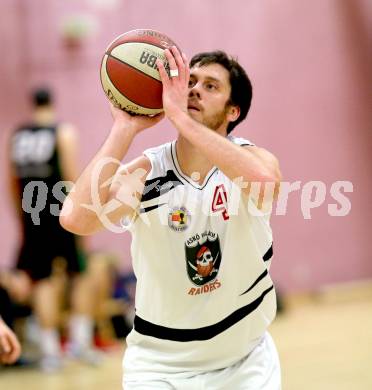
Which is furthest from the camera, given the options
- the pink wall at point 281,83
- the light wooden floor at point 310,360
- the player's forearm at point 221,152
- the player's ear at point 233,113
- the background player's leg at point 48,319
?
the pink wall at point 281,83

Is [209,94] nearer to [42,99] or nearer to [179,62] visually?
[179,62]

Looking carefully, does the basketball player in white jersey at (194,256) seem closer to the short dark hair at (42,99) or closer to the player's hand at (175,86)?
the player's hand at (175,86)

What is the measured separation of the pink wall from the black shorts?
241 centimetres

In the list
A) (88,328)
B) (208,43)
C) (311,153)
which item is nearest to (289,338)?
(88,328)

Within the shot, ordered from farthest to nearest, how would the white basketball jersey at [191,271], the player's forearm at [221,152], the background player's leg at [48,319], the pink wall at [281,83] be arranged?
the pink wall at [281,83]
the background player's leg at [48,319]
the white basketball jersey at [191,271]
the player's forearm at [221,152]

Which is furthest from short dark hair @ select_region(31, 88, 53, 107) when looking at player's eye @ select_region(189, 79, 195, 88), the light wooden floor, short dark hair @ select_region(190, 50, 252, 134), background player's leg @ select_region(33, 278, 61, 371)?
player's eye @ select_region(189, 79, 195, 88)

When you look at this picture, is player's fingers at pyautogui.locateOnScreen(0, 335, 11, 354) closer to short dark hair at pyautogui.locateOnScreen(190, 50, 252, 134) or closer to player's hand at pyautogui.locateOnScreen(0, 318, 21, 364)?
player's hand at pyautogui.locateOnScreen(0, 318, 21, 364)

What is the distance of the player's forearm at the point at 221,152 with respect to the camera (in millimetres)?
3451

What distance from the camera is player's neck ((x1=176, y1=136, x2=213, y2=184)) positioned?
381cm

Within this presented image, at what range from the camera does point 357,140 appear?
12547mm

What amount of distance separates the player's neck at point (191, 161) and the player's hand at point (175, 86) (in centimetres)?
35

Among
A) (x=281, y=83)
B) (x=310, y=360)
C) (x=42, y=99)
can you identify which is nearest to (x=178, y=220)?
(x=310, y=360)

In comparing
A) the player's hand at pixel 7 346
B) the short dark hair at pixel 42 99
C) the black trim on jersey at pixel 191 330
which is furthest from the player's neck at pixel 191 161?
the short dark hair at pixel 42 99

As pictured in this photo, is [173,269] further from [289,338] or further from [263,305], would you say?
[289,338]
